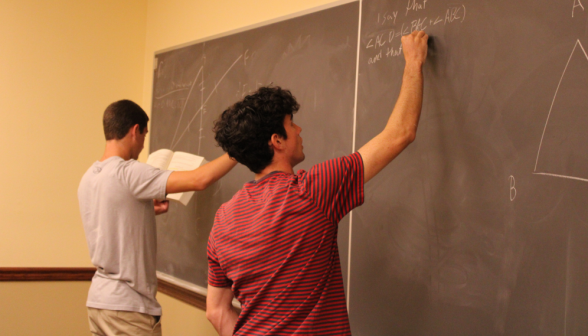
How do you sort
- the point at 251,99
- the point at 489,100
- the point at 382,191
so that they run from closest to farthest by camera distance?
the point at 251,99
the point at 489,100
the point at 382,191

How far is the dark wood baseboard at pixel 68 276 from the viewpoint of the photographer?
255cm

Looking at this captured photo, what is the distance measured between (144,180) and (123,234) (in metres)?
0.25

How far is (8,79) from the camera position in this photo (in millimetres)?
2865

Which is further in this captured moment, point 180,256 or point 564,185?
point 180,256

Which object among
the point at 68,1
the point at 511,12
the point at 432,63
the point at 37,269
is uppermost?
the point at 68,1

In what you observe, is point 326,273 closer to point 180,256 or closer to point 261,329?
point 261,329

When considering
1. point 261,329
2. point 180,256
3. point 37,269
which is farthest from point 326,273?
point 37,269

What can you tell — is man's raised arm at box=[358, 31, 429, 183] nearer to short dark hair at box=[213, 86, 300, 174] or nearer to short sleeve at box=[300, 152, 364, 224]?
short sleeve at box=[300, 152, 364, 224]

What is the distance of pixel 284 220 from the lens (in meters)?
1.19

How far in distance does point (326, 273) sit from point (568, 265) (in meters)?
0.64

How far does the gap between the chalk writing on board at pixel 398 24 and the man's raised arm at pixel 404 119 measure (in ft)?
0.23

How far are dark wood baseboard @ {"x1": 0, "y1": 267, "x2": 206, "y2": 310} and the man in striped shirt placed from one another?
4.17 feet

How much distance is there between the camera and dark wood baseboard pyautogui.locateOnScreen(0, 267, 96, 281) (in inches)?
113

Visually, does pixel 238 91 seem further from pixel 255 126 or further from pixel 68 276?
pixel 68 276
